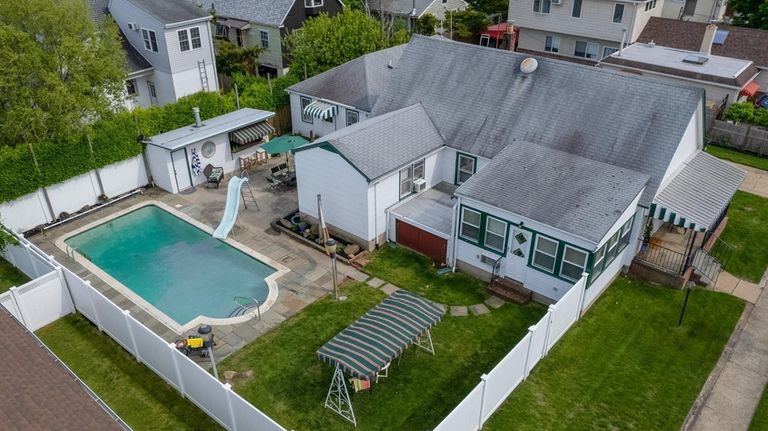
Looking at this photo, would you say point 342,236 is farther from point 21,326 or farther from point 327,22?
point 327,22

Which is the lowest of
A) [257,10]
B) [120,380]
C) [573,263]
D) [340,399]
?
[120,380]

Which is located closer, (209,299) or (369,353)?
(369,353)

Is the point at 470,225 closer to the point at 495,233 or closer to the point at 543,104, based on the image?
the point at 495,233

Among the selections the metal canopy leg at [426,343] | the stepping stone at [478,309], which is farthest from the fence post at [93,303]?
the stepping stone at [478,309]

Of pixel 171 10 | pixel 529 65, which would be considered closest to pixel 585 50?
pixel 529 65

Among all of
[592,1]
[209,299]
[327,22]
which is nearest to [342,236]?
[209,299]

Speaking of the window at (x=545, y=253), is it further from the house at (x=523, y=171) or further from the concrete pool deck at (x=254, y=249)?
the concrete pool deck at (x=254, y=249)
